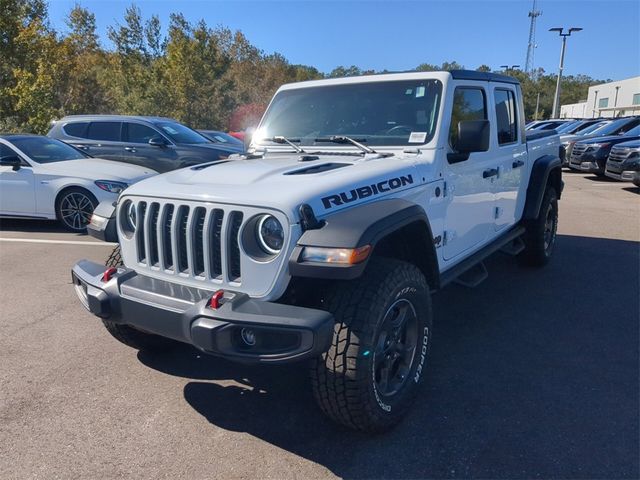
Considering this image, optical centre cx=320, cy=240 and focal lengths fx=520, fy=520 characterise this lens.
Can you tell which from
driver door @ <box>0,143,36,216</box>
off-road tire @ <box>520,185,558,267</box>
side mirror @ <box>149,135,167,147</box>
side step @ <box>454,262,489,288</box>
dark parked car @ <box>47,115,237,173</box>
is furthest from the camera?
dark parked car @ <box>47,115,237,173</box>

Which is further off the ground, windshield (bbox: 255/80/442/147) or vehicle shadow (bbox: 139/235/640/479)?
windshield (bbox: 255/80/442/147)

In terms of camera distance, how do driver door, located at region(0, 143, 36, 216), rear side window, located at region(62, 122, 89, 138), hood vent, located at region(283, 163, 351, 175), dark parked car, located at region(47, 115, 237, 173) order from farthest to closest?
1. rear side window, located at region(62, 122, 89, 138)
2. dark parked car, located at region(47, 115, 237, 173)
3. driver door, located at region(0, 143, 36, 216)
4. hood vent, located at region(283, 163, 351, 175)

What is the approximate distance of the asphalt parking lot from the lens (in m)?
2.62

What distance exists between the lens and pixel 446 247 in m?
3.72

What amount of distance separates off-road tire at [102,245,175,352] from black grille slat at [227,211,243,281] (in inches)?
43.8

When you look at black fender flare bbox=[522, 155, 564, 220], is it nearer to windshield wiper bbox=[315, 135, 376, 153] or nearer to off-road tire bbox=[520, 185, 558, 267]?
off-road tire bbox=[520, 185, 558, 267]

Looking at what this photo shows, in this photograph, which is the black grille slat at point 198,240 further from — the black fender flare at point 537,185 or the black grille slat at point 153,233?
the black fender flare at point 537,185

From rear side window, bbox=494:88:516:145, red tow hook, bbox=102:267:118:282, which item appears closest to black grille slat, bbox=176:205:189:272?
red tow hook, bbox=102:267:118:282

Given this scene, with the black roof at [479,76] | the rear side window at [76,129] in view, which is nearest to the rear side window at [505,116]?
the black roof at [479,76]

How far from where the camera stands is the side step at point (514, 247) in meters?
5.24

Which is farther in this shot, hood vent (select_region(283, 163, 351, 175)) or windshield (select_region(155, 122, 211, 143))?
windshield (select_region(155, 122, 211, 143))

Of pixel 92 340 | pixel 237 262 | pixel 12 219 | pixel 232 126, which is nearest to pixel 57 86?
pixel 232 126

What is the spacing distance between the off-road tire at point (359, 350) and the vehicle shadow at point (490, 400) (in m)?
0.22

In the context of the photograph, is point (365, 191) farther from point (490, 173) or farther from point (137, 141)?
point (137, 141)
